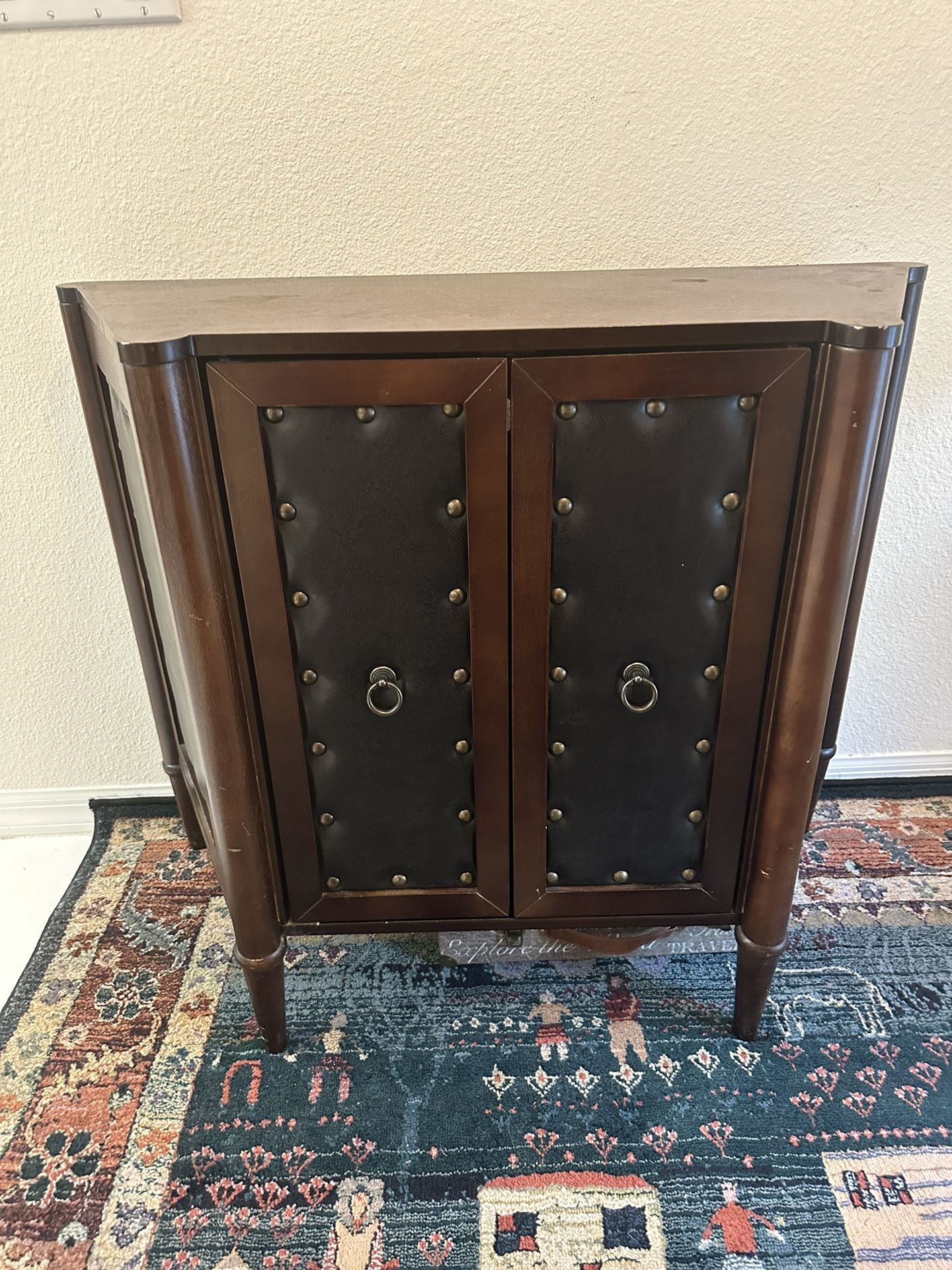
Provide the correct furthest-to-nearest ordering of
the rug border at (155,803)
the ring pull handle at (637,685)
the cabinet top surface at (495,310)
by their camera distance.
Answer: the rug border at (155,803) → the ring pull handle at (637,685) → the cabinet top surface at (495,310)

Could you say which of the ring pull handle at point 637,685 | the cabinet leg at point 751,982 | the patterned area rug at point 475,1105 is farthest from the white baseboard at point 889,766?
the ring pull handle at point 637,685

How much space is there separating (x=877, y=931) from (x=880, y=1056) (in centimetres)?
24

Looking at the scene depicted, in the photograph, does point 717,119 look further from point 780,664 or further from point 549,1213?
point 549,1213

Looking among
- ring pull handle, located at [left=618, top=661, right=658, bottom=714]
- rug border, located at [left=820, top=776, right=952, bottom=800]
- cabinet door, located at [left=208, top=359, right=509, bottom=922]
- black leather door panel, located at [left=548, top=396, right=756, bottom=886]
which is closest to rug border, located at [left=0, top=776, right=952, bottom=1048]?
rug border, located at [left=820, top=776, right=952, bottom=800]

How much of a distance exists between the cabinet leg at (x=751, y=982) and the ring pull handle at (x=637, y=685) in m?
0.37

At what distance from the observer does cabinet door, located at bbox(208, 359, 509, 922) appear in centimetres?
86

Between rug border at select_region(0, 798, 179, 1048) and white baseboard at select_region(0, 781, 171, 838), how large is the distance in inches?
0.6

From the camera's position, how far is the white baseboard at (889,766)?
1.70 m

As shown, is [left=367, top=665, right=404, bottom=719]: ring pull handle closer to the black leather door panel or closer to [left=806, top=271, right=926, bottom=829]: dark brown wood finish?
the black leather door panel

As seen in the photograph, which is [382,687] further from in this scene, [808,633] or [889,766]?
[889,766]

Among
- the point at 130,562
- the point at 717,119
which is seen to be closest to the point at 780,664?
the point at 717,119

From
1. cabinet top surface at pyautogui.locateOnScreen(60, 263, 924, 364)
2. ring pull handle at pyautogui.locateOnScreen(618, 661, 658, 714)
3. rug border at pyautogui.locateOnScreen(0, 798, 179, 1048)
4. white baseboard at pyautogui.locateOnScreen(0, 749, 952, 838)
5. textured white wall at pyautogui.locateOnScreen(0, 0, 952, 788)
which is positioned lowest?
rug border at pyautogui.locateOnScreen(0, 798, 179, 1048)

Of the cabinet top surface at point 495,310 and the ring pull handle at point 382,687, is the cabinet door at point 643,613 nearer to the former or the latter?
the cabinet top surface at point 495,310

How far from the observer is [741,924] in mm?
1133
